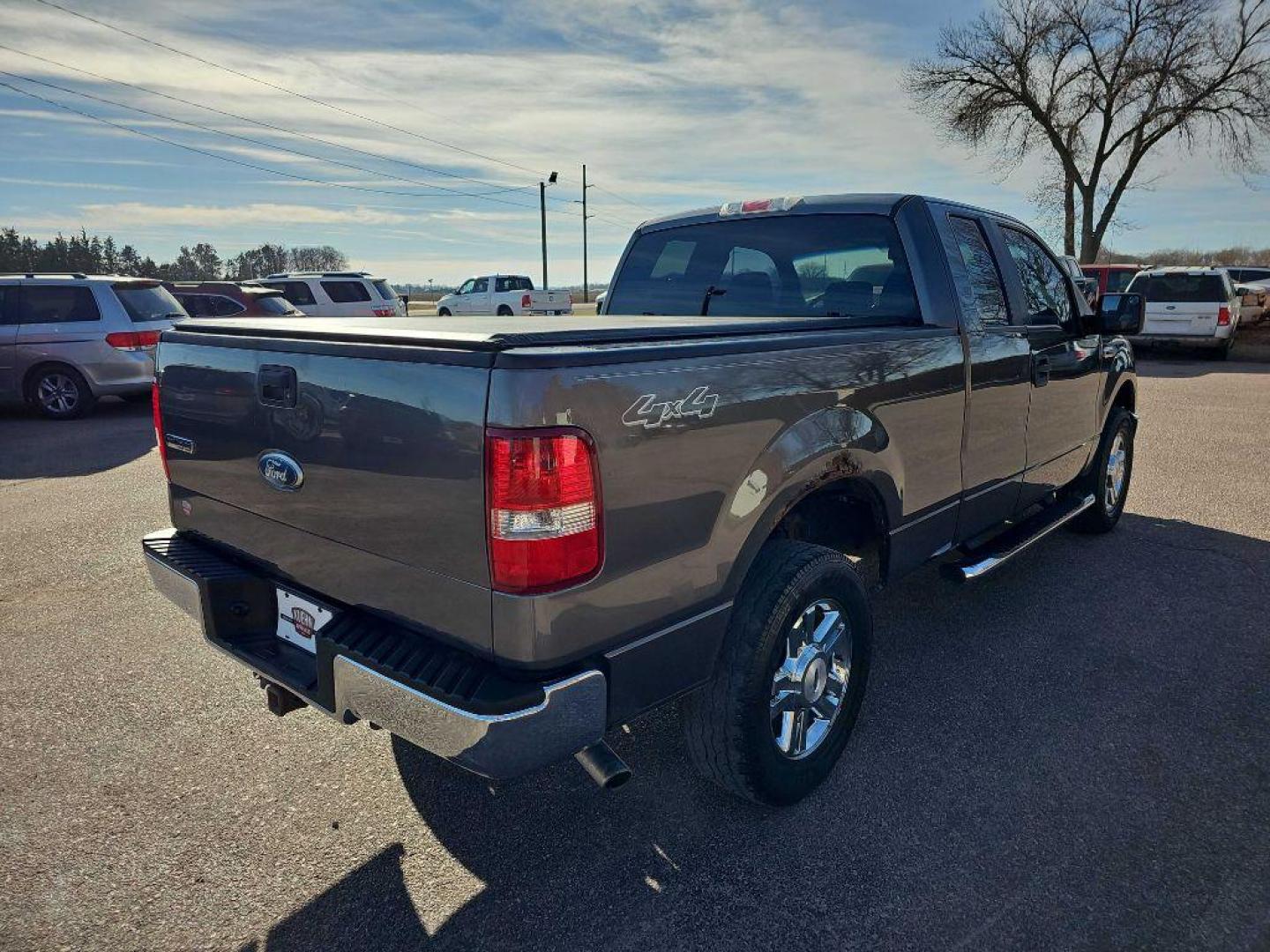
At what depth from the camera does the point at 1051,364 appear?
408 centimetres

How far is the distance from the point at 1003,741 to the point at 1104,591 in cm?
193

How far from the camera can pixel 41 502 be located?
6.39 metres

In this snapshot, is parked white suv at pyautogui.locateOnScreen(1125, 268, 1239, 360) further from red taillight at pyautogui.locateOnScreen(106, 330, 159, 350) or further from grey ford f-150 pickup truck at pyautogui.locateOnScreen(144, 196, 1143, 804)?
red taillight at pyautogui.locateOnScreen(106, 330, 159, 350)

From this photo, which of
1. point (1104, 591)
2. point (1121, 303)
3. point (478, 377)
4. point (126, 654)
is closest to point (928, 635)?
point (1104, 591)

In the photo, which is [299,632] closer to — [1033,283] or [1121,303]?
[1033,283]

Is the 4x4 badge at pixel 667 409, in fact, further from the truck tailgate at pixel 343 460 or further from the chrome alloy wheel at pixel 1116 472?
the chrome alloy wheel at pixel 1116 472

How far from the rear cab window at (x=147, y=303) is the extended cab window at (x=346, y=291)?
21.1 ft

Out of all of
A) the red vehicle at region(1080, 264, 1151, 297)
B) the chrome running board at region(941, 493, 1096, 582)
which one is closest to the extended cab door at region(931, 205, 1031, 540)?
the chrome running board at region(941, 493, 1096, 582)

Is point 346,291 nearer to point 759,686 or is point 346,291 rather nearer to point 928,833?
point 759,686

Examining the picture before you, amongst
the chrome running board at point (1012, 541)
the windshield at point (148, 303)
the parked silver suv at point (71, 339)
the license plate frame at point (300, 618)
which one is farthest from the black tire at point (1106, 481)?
the windshield at point (148, 303)

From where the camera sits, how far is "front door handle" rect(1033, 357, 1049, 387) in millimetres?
3896

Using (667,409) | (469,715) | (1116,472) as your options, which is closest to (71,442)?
(469,715)

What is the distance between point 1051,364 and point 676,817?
299cm

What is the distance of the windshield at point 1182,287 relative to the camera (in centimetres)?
1631
